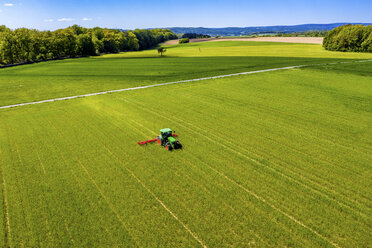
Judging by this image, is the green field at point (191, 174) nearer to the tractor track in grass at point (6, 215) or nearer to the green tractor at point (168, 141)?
the tractor track in grass at point (6, 215)

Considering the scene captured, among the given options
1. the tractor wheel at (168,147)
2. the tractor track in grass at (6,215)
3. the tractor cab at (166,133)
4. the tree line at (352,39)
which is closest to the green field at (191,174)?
the tractor track in grass at (6,215)

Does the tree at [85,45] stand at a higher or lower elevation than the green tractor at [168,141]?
higher

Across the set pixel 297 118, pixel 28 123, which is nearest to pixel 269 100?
pixel 297 118

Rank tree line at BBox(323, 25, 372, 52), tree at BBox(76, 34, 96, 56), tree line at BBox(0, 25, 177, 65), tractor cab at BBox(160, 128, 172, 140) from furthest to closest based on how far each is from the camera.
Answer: tree at BBox(76, 34, 96, 56)
tree line at BBox(0, 25, 177, 65)
tree line at BBox(323, 25, 372, 52)
tractor cab at BBox(160, 128, 172, 140)

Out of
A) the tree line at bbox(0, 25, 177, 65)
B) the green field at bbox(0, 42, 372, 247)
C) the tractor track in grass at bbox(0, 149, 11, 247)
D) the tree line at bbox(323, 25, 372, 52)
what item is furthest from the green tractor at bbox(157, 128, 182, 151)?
the tree line at bbox(323, 25, 372, 52)

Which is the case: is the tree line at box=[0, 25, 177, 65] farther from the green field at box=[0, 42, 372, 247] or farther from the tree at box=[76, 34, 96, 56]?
the green field at box=[0, 42, 372, 247]

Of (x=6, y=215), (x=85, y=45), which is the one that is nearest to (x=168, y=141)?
(x=6, y=215)
